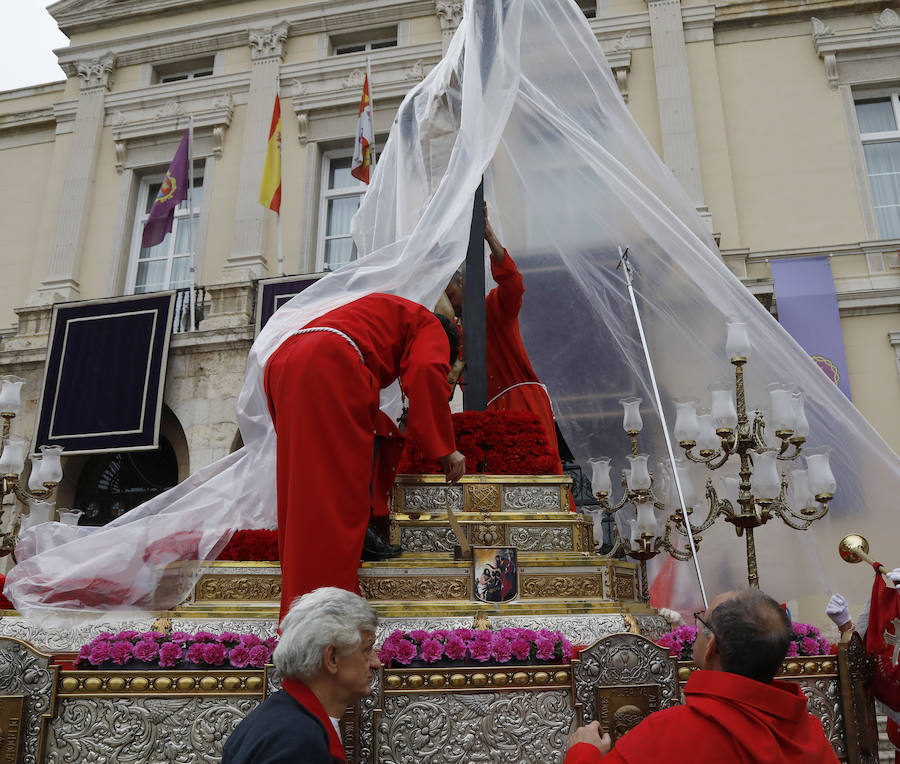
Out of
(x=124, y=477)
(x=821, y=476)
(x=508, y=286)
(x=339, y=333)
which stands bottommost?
(x=821, y=476)

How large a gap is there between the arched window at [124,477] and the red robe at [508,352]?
27.2ft

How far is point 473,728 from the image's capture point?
2.60 meters

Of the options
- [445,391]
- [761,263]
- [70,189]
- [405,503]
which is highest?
[70,189]

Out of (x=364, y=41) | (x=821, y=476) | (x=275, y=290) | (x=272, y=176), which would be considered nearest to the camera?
(x=821, y=476)

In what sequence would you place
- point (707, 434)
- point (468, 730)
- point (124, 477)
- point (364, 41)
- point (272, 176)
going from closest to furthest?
point (468, 730) < point (707, 434) < point (272, 176) < point (124, 477) < point (364, 41)

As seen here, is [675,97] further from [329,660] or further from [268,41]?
[329,660]

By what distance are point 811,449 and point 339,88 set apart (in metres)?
10.5

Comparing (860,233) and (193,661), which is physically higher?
(860,233)

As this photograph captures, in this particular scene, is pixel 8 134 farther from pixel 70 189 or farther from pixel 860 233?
pixel 860 233

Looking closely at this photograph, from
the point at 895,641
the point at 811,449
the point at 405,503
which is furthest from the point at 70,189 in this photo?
the point at 895,641

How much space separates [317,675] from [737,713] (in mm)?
956

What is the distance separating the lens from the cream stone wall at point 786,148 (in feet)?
34.4

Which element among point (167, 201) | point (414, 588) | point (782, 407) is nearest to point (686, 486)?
point (782, 407)

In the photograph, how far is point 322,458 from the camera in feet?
9.87
